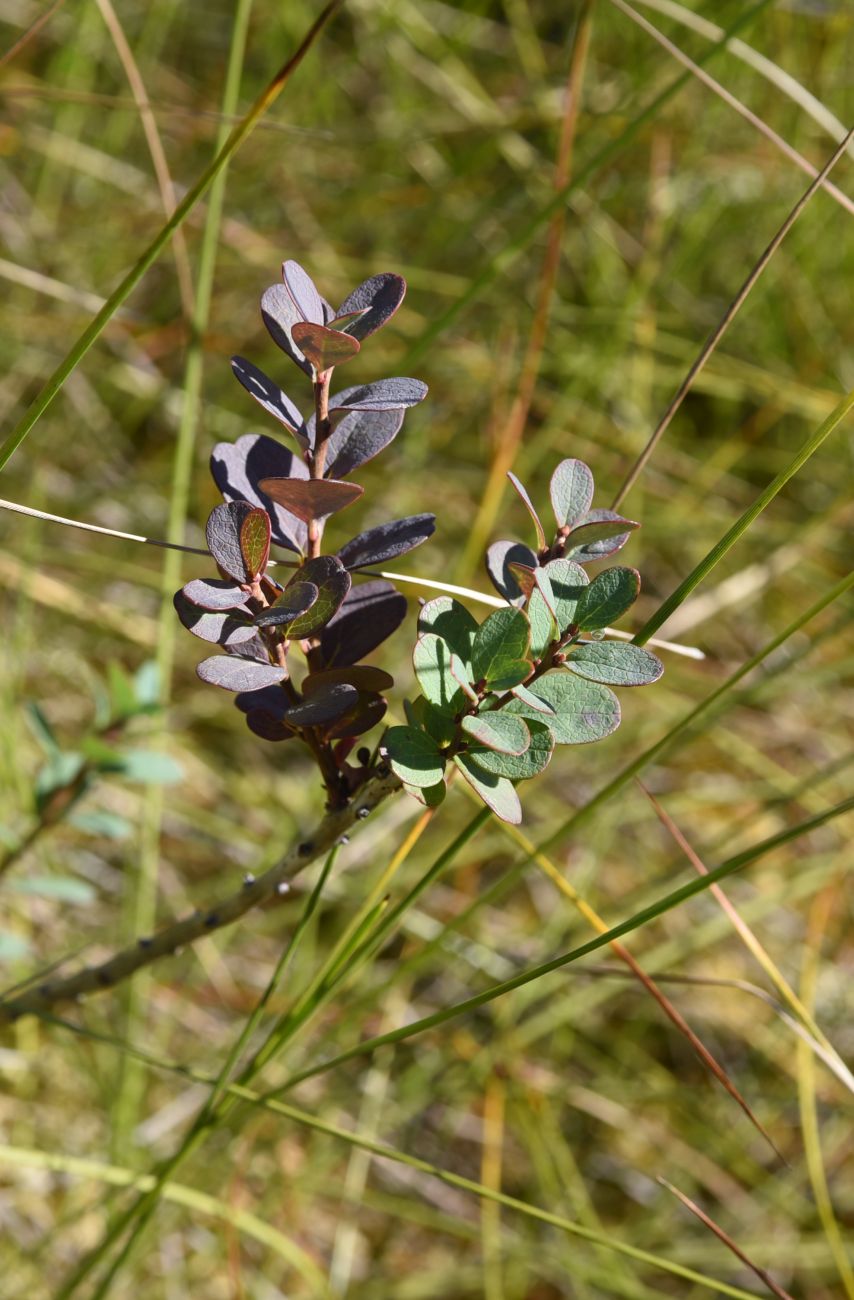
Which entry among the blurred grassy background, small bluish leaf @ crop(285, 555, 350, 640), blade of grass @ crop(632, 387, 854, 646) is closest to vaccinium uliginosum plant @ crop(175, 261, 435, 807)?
small bluish leaf @ crop(285, 555, 350, 640)

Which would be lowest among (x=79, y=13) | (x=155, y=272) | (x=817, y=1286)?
(x=817, y=1286)

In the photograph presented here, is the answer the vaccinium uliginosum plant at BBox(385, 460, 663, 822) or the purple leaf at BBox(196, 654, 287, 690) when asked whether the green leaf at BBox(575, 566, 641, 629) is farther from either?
the purple leaf at BBox(196, 654, 287, 690)

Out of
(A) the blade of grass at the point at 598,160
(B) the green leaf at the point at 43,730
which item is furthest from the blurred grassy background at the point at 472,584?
(A) the blade of grass at the point at 598,160

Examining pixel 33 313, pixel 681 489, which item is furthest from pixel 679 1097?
pixel 33 313

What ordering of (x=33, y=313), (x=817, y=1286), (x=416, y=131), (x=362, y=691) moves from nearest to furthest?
1. (x=362, y=691)
2. (x=817, y=1286)
3. (x=33, y=313)
4. (x=416, y=131)

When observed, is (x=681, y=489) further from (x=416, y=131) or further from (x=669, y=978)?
(x=669, y=978)

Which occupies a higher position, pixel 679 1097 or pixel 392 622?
pixel 392 622

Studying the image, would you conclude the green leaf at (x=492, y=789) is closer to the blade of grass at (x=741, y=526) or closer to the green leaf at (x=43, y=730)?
the blade of grass at (x=741, y=526)
